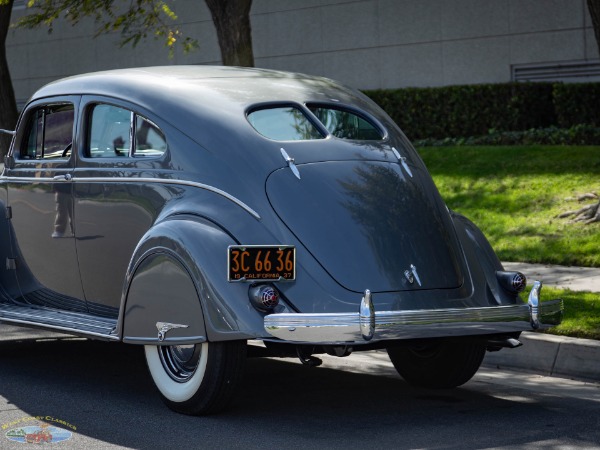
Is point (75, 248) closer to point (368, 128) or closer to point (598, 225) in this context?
point (368, 128)

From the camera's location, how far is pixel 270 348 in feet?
20.5

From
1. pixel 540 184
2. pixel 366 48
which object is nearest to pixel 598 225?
pixel 540 184

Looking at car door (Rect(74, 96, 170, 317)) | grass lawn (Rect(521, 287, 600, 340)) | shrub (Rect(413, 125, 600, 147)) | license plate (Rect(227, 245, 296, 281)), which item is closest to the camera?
license plate (Rect(227, 245, 296, 281))

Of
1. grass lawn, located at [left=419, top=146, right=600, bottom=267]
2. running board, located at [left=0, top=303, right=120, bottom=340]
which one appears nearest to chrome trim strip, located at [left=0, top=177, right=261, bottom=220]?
running board, located at [left=0, top=303, right=120, bottom=340]

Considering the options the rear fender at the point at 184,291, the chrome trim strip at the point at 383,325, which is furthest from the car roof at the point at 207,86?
the chrome trim strip at the point at 383,325

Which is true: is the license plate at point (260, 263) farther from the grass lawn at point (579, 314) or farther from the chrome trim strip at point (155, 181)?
the grass lawn at point (579, 314)

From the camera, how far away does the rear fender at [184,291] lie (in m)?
5.98

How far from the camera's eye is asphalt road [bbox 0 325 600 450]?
5.91m

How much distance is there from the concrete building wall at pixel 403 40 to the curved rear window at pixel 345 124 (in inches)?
491

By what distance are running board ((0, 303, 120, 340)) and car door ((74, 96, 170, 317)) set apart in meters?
0.16

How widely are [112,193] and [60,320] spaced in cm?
89

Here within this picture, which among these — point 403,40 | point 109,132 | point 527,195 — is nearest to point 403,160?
point 109,132

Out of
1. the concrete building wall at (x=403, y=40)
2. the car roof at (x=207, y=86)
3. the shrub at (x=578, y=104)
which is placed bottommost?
the car roof at (x=207, y=86)

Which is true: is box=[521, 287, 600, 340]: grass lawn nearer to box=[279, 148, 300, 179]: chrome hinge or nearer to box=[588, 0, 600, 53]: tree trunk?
box=[279, 148, 300, 179]: chrome hinge
